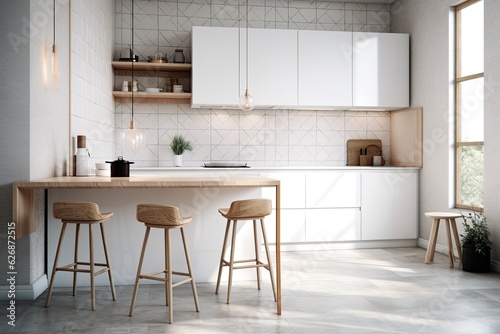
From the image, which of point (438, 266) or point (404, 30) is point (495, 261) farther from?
point (404, 30)

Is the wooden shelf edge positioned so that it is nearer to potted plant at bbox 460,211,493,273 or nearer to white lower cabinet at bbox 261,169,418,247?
white lower cabinet at bbox 261,169,418,247

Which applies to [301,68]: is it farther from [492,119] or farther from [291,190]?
[492,119]

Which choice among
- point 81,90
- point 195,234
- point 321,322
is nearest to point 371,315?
point 321,322

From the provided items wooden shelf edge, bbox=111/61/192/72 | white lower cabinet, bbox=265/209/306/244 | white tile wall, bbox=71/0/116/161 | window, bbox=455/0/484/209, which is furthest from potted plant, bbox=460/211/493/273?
white tile wall, bbox=71/0/116/161

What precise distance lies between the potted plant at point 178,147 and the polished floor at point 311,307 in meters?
2.18

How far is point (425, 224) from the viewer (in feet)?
19.4

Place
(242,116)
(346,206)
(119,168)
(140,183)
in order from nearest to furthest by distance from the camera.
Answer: (140,183) → (119,168) → (346,206) → (242,116)

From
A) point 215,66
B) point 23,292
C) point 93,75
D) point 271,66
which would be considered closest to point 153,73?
point 215,66

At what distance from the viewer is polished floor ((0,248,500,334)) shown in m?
3.17

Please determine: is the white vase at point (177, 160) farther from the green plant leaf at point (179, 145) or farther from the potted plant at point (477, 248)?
the potted plant at point (477, 248)

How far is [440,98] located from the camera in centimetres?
557

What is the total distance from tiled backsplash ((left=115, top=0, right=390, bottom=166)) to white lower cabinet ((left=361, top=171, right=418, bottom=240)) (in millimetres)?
844

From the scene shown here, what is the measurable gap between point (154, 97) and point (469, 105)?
372cm

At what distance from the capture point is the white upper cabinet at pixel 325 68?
19.8ft
